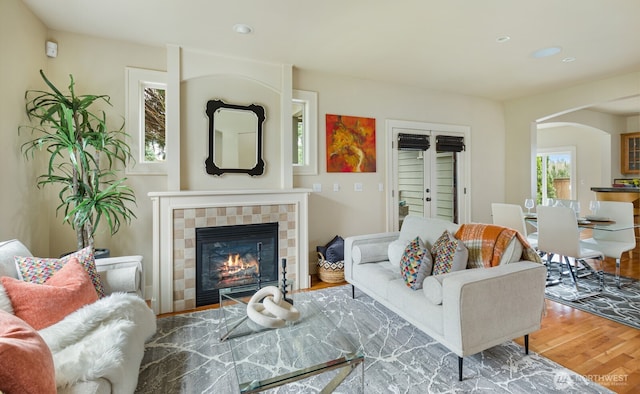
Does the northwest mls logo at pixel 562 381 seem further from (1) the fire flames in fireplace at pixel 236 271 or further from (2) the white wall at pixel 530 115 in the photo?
(2) the white wall at pixel 530 115

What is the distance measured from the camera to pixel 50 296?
1623 mm

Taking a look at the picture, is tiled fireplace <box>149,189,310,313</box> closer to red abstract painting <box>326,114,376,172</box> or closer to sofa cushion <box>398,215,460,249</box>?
red abstract painting <box>326,114,376,172</box>

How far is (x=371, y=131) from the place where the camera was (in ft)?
13.9

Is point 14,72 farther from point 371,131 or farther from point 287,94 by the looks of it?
point 371,131

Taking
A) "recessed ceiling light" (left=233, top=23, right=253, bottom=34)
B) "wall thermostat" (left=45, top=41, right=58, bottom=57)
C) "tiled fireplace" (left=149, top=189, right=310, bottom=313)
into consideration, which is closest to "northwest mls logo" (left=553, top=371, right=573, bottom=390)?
"tiled fireplace" (left=149, top=189, right=310, bottom=313)

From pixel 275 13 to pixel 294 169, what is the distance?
1.74 metres

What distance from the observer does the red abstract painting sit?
399 centimetres

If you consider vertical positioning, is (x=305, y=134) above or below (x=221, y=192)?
above

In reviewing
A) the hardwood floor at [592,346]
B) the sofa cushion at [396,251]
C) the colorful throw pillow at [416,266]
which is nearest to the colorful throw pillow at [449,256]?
the colorful throw pillow at [416,266]

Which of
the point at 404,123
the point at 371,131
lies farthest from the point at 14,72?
the point at 404,123

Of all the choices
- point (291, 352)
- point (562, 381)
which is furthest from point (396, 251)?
point (291, 352)

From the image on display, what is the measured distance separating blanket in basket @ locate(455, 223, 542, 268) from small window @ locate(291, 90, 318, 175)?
2.09 metres

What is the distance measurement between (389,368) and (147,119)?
326 centimetres

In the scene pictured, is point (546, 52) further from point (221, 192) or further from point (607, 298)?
point (221, 192)
